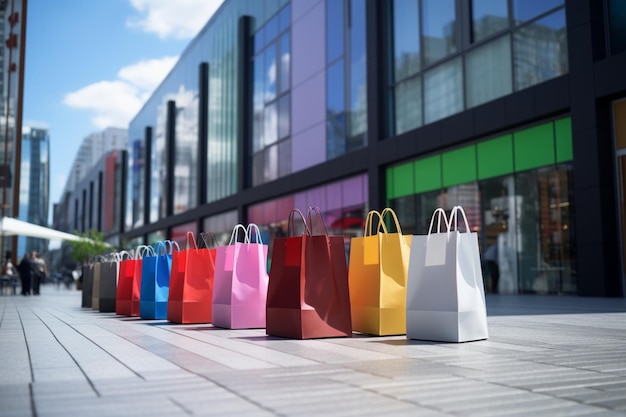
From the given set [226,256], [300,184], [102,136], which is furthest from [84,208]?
[226,256]

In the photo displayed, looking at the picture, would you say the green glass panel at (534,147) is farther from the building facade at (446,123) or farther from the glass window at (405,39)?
the glass window at (405,39)

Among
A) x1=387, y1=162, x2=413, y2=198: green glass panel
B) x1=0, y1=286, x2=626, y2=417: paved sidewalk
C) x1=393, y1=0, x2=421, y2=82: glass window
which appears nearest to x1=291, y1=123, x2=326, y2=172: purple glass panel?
x1=387, y1=162, x2=413, y2=198: green glass panel

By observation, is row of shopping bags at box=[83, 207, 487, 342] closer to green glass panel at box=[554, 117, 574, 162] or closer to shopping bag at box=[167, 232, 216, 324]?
shopping bag at box=[167, 232, 216, 324]

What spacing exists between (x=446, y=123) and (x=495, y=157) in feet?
7.06

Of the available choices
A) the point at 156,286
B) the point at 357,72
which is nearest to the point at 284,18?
the point at 357,72

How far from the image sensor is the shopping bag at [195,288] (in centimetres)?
991

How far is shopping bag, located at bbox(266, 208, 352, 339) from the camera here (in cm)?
725

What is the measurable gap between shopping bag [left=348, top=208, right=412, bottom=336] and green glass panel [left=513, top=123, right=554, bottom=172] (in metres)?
11.3

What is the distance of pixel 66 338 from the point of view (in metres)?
7.38

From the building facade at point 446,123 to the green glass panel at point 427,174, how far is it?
5 centimetres

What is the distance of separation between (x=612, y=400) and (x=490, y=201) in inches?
648

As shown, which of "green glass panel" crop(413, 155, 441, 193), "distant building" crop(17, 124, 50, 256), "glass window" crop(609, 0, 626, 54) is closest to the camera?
"glass window" crop(609, 0, 626, 54)

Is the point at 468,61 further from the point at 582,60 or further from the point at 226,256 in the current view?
the point at 226,256

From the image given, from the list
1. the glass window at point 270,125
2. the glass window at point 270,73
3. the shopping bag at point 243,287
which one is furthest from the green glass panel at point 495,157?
the glass window at point 270,73
